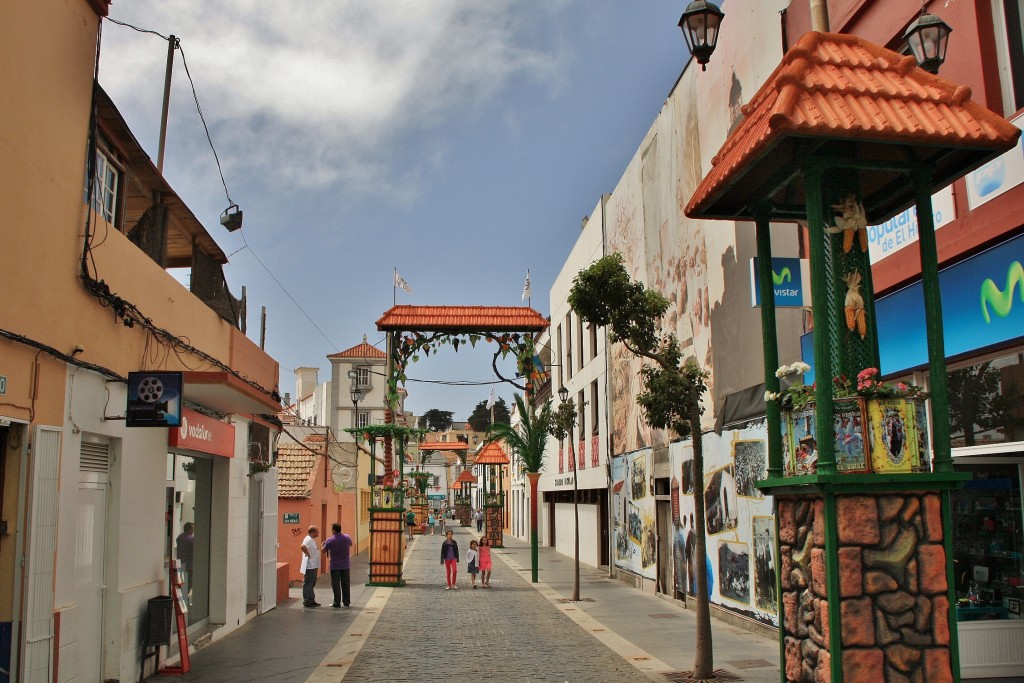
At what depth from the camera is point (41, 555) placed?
26.2 feet

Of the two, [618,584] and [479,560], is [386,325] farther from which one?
[618,584]

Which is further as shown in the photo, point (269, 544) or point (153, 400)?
point (269, 544)

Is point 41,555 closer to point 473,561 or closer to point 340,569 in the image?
point 340,569

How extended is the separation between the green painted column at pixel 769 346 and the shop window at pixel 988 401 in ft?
8.50

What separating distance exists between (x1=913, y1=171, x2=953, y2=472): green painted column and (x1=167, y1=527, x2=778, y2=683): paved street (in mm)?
5293

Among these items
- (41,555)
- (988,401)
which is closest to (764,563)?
(988,401)

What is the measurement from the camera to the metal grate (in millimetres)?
9344

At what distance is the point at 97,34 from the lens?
31.1ft

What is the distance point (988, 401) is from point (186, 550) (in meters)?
10.6

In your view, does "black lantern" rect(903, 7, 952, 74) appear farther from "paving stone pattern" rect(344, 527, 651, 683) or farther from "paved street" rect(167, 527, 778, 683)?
"paving stone pattern" rect(344, 527, 651, 683)

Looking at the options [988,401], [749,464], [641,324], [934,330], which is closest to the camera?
[934,330]

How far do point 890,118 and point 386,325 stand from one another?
19413 mm

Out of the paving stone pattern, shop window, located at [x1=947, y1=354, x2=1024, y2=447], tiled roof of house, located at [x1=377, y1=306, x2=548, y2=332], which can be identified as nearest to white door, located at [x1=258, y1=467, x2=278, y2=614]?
the paving stone pattern

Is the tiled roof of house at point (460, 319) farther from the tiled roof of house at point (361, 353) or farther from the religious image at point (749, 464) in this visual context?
the tiled roof of house at point (361, 353)
